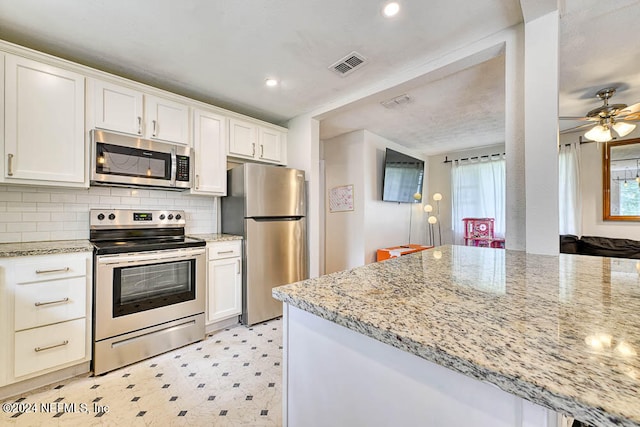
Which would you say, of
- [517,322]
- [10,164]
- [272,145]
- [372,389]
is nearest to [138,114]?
[10,164]

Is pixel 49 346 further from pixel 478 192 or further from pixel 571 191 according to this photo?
pixel 571 191

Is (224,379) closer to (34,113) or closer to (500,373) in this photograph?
(500,373)

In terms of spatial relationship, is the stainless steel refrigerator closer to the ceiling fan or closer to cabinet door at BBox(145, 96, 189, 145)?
cabinet door at BBox(145, 96, 189, 145)

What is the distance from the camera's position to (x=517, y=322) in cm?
56

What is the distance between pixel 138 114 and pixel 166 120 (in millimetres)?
222

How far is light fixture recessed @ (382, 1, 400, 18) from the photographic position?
159 cm

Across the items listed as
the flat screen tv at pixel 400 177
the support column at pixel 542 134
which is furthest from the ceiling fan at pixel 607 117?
the flat screen tv at pixel 400 177

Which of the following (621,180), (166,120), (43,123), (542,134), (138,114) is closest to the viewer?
(542,134)

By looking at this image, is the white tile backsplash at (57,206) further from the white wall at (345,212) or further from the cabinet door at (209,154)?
the white wall at (345,212)

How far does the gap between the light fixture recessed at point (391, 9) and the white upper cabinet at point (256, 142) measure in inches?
73.3

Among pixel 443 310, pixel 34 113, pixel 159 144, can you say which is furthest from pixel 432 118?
pixel 34 113

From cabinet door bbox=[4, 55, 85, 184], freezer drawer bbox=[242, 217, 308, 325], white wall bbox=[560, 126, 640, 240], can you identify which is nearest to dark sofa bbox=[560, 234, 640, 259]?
white wall bbox=[560, 126, 640, 240]

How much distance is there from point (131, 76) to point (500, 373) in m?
3.18

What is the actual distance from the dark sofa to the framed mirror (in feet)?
1.36
